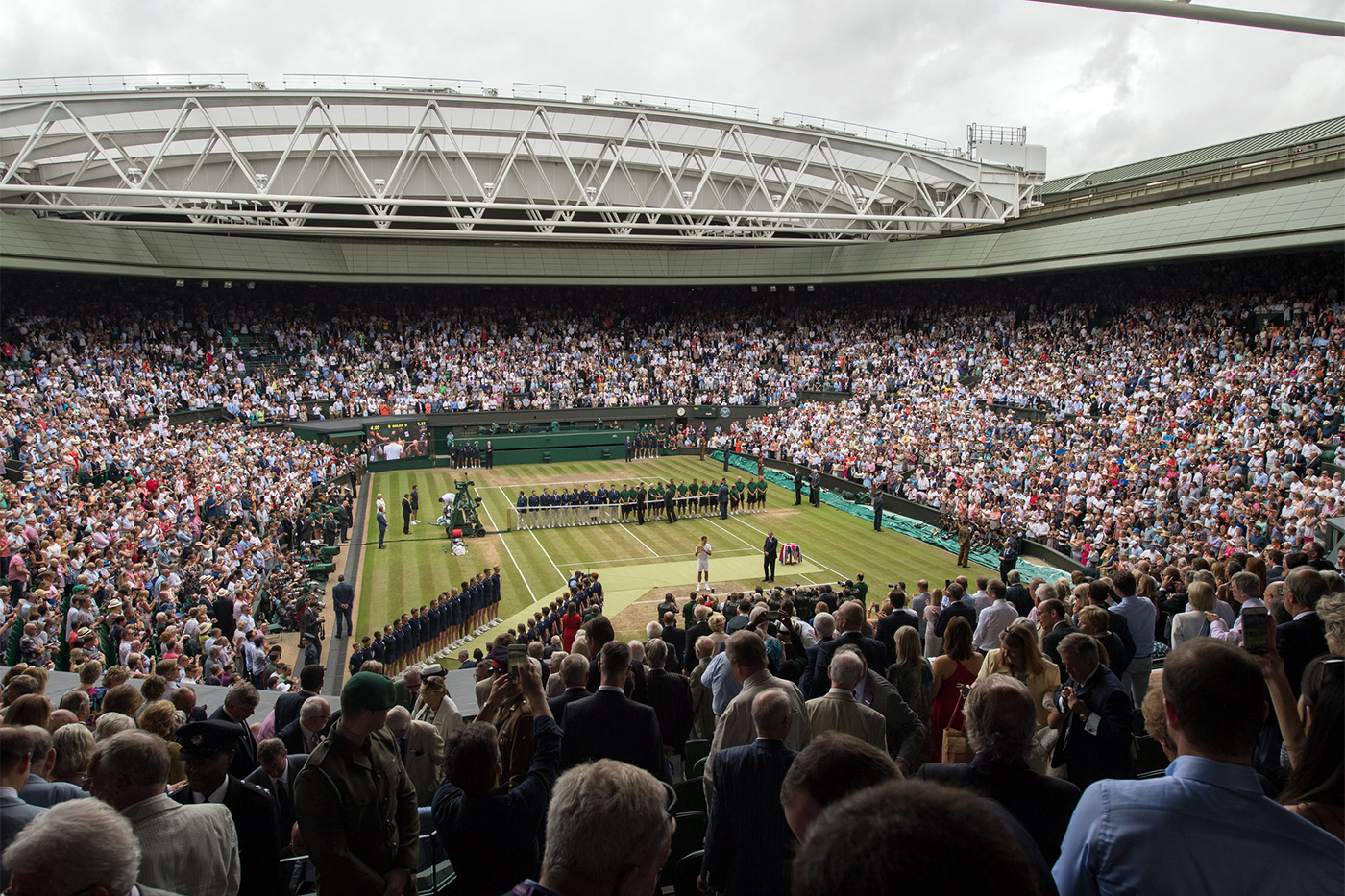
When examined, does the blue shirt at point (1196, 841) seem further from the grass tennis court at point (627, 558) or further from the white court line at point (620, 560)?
the white court line at point (620, 560)

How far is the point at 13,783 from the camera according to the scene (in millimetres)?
3787

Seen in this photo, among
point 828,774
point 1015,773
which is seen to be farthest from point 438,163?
point 828,774

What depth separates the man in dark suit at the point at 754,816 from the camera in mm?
3658

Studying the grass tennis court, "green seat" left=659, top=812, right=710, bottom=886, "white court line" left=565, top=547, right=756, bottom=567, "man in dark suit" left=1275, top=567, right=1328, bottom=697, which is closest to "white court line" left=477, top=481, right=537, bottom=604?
the grass tennis court

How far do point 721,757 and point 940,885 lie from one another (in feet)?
8.37

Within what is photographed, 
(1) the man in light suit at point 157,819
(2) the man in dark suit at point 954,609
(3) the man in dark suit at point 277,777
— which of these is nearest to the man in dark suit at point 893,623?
(2) the man in dark suit at point 954,609

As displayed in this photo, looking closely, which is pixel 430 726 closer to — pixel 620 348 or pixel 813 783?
pixel 813 783

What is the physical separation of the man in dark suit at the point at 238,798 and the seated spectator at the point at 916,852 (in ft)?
12.3

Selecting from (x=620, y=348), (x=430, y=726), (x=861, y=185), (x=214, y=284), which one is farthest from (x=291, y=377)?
(x=430, y=726)

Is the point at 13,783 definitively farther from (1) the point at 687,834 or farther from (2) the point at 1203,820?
(2) the point at 1203,820

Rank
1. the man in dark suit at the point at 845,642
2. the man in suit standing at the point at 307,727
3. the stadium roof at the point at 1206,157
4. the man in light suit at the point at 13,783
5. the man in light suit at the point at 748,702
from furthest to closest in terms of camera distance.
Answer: the stadium roof at the point at 1206,157 < the man in dark suit at the point at 845,642 < the man in suit standing at the point at 307,727 < the man in light suit at the point at 748,702 < the man in light suit at the point at 13,783

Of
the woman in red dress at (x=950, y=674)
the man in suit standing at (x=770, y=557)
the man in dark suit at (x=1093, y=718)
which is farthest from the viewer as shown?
the man in suit standing at (x=770, y=557)

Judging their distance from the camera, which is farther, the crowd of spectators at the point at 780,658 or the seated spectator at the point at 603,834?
the crowd of spectators at the point at 780,658

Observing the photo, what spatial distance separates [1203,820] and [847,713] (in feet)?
8.10
